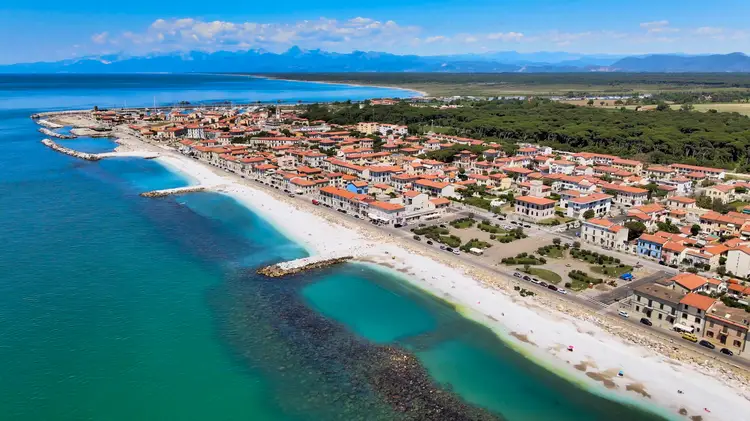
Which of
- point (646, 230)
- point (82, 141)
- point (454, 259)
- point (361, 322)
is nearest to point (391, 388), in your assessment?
point (361, 322)

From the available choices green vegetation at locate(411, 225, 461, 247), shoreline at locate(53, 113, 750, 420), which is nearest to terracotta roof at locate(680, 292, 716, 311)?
shoreline at locate(53, 113, 750, 420)

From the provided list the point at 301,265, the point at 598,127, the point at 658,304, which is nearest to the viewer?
the point at 658,304

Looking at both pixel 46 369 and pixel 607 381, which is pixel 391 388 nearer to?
pixel 607 381

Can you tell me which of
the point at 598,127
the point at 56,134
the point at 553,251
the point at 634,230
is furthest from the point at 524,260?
the point at 56,134

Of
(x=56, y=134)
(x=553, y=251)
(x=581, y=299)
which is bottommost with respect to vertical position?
(x=581, y=299)

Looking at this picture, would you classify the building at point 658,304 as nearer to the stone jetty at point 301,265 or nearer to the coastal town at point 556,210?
the coastal town at point 556,210

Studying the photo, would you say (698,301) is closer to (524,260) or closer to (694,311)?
(694,311)

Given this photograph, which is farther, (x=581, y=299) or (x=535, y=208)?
(x=535, y=208)
